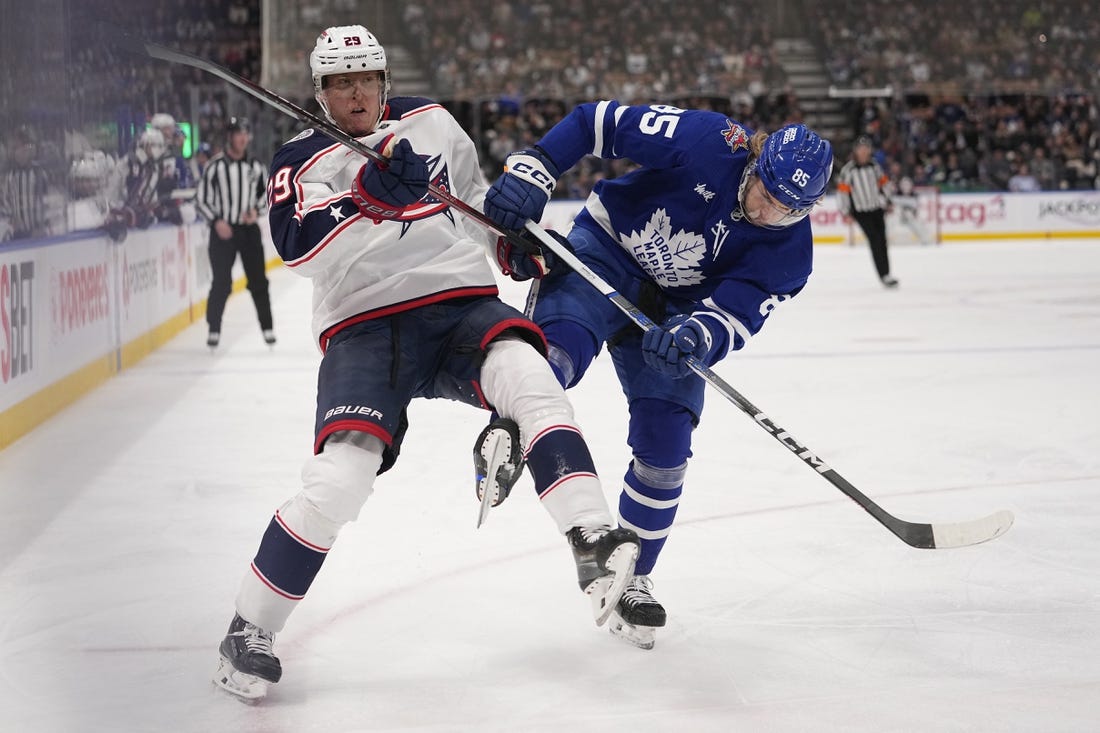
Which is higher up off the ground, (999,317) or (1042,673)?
(1042,673)

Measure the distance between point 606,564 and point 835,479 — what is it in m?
0.64

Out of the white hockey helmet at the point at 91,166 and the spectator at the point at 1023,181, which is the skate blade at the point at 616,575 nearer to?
the white hockey helmet at the point at 91,166

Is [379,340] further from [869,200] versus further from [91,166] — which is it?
[869,200]

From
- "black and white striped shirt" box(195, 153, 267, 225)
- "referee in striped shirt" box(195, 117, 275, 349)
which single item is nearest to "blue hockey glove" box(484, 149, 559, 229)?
"referee in striped shirt" box(195, 117, 275, 349)

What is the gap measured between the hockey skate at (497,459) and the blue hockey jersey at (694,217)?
0.47 meters

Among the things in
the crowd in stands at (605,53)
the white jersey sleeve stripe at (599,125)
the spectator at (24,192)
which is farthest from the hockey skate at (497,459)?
the crowd in stands at (605,53)

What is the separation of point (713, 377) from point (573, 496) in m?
0.46

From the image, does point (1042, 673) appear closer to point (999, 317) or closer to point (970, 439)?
point (970, 439)

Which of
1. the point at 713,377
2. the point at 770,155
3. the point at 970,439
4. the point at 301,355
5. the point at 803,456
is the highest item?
the point at 770,155

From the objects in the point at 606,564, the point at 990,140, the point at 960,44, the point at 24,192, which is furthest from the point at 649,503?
the point at 960,44

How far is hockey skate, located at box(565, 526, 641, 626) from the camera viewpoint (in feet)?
6.48

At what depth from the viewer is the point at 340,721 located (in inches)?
80.0

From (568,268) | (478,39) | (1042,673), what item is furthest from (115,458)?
(478,39)

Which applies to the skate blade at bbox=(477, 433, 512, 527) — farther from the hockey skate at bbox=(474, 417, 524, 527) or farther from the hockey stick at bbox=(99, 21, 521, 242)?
the hockey stick at bbox=(99, 21, 521, 242)
